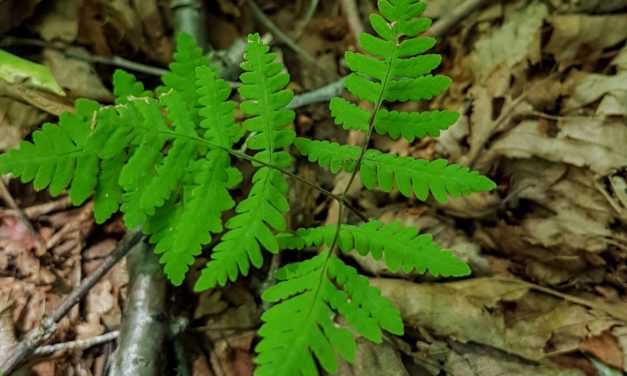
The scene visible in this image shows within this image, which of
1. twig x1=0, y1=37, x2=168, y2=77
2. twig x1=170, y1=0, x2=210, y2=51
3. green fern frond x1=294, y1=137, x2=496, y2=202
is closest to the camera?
green fern frond x1=294, y1=137, x2=496, y2=202

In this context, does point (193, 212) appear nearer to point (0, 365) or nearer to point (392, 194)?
point (0, 365)

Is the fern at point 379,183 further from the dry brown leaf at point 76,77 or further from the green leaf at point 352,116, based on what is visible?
the dry brown leaf at point 76,77

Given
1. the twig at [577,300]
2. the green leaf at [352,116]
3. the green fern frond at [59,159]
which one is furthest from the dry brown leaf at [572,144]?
the green fern frond at [59,159]

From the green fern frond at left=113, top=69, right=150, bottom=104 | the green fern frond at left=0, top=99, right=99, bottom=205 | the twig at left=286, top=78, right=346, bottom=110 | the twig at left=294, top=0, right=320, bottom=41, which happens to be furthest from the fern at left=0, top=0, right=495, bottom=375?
the twig at left=294, top=0, right=320, bottom=41

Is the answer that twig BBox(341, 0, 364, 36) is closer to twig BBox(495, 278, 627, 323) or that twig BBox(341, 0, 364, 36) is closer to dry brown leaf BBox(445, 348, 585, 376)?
twig BBox(495, 278, 627, 323)

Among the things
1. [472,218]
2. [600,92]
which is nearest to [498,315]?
[472,218]

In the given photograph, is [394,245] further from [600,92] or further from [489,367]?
[600,92]

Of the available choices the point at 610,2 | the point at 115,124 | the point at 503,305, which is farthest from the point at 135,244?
the point at 610,2

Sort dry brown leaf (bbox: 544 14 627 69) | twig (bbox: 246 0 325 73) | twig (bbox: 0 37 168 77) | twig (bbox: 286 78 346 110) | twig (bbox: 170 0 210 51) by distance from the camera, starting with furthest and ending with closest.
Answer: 1. twig (bbox: 246 0 325 73)
2. twig (bbox: 170 0 210 51)
3. twig (bbox: 286 78 346 110)
4. dry brown leaf (bbox: 544 14 627 69)
5. twig (bbox: 0 37 168 77)
